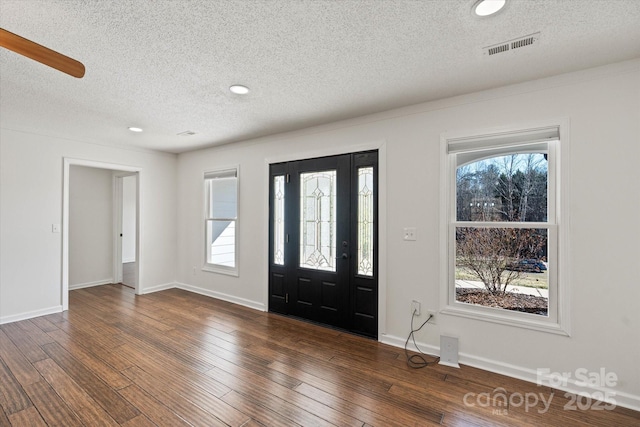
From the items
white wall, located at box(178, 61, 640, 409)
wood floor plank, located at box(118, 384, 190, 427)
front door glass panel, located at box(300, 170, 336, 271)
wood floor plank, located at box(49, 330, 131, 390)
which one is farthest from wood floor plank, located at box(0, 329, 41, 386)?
white wall, located at box(178, 61, 640, 409)

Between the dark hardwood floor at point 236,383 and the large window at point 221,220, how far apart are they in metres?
1.40

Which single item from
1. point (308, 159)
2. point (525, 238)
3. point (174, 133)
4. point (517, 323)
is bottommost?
point (517, 323)

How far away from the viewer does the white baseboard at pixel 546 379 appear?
84.0 inches

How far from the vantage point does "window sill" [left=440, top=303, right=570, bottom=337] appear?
94.8 inches

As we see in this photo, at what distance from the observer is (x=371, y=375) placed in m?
2.52

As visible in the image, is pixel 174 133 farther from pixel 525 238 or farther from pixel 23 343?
pixel 525 238

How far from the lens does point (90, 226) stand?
18.9 feet

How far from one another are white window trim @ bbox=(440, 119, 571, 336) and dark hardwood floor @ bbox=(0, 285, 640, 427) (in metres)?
0.50

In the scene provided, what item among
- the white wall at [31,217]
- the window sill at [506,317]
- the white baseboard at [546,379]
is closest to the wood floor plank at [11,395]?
the white wall at [31,217]

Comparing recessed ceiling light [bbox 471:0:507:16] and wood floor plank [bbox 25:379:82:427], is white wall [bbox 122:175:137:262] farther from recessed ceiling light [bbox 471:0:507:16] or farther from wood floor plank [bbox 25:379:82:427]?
recessed ceiling light [bbox 471:0:507:16]

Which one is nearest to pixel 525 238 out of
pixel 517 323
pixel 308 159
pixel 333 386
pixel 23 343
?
A: pixel 517 323

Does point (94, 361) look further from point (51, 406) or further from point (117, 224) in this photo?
point (117, 224)

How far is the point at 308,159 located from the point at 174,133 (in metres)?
1.91

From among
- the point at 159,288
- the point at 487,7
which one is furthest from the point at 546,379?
the point at 159,288
